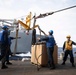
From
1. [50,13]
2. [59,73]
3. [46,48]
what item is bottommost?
[59,73]

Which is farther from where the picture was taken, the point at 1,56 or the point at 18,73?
the point at 1,56

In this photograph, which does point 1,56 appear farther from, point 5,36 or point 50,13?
point 50,13

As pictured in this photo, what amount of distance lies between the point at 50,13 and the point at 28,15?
59.5ft

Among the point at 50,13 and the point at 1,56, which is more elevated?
the point at 50,13

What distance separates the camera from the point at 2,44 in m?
9.99

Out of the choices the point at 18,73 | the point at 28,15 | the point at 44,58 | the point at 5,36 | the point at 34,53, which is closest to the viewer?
the point at 18,73

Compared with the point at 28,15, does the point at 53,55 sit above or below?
below

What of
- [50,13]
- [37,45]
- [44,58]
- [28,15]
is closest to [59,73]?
[44,58]

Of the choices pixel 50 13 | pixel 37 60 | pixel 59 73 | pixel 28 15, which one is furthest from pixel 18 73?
pixel 28 15

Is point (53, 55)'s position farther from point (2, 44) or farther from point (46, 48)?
point (2, 44)

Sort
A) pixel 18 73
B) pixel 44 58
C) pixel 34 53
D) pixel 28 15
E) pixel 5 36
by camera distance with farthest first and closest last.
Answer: pixel 28 15 < pixel 34 53 < pixel 44 58 < pixel 5 36 < pixel 18 73

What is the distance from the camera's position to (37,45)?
1117 cm

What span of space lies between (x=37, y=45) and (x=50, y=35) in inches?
43.5

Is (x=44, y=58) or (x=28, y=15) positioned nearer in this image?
(x=44, y=58)
